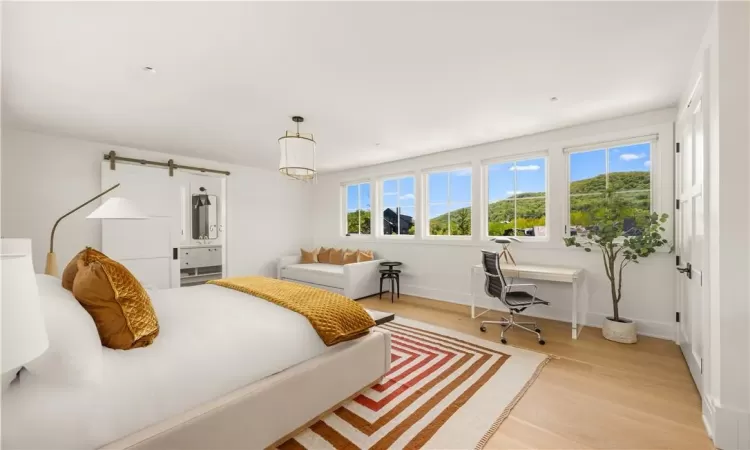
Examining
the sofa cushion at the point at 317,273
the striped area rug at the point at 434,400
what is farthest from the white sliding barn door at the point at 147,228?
the striped area rug at the point at 434,400

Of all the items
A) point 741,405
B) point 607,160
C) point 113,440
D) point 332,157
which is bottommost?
point 741,405

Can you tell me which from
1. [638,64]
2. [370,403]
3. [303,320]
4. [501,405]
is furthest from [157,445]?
[638,64]

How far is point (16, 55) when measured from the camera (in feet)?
7.20

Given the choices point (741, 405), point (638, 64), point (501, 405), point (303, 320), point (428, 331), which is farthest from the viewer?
point (428, 331)

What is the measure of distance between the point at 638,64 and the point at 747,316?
1.89 metres

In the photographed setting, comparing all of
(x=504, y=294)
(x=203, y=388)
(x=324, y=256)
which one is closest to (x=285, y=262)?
(x=324, y=256)

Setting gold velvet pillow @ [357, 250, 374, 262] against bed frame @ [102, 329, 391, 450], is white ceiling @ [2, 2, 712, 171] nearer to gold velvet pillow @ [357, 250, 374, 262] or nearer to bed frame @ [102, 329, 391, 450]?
bed frame @ [102, 329, 391, 450]

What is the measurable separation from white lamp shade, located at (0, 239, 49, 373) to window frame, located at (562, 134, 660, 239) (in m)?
4.54

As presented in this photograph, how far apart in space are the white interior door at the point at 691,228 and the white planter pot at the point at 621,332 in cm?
37

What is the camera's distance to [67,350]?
3.86ft

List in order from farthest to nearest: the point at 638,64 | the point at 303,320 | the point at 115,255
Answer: the point at 115,255, the point at 638,64, the point at 303,320

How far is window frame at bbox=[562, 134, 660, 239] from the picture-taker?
3.43 metres

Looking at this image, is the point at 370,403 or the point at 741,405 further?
the point at 370,403

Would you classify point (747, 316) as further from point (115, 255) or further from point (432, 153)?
point (115, 255)
